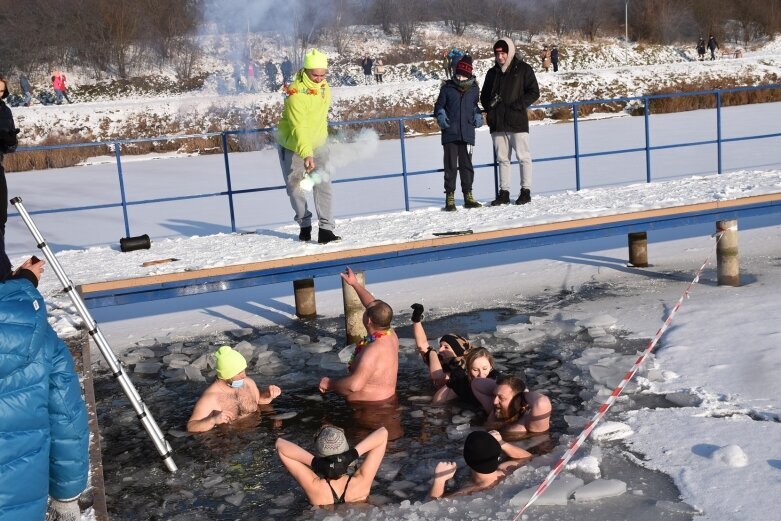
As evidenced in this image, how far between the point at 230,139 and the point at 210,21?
3.78 m

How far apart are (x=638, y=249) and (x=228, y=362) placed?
18.6 ft

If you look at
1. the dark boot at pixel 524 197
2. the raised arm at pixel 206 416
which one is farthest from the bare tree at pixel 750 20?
the raised arm at pixel 206 416

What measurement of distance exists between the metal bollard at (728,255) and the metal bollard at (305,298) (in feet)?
13.0

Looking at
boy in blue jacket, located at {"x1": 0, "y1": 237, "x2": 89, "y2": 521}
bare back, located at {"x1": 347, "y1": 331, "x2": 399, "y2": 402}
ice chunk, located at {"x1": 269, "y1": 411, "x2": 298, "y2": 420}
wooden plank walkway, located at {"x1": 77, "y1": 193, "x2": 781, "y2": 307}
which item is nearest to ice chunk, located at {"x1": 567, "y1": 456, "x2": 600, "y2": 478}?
bare back, located at {"x1": 347, "y1": 331, "x2": 399, "y2": 402}

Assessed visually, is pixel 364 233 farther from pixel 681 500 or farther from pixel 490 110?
pixel 681 500

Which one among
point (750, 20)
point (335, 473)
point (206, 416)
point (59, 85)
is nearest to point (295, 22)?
point (59, 85)

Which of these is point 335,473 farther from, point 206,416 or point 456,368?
point 456,368

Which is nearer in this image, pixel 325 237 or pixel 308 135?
pixel 308 135

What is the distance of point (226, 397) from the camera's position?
22.9 feet

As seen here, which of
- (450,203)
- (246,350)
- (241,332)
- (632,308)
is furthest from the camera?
(450,203)

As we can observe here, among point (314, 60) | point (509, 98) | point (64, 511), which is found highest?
point (314, 60)

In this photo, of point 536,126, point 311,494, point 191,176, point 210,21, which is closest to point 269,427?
point 311,494

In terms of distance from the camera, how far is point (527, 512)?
5.04m

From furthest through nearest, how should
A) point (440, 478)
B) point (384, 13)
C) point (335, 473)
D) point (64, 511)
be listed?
1. point (384, 13)
2. point (440, 478)
3. point (335, 473)
4. point (64, 511)
